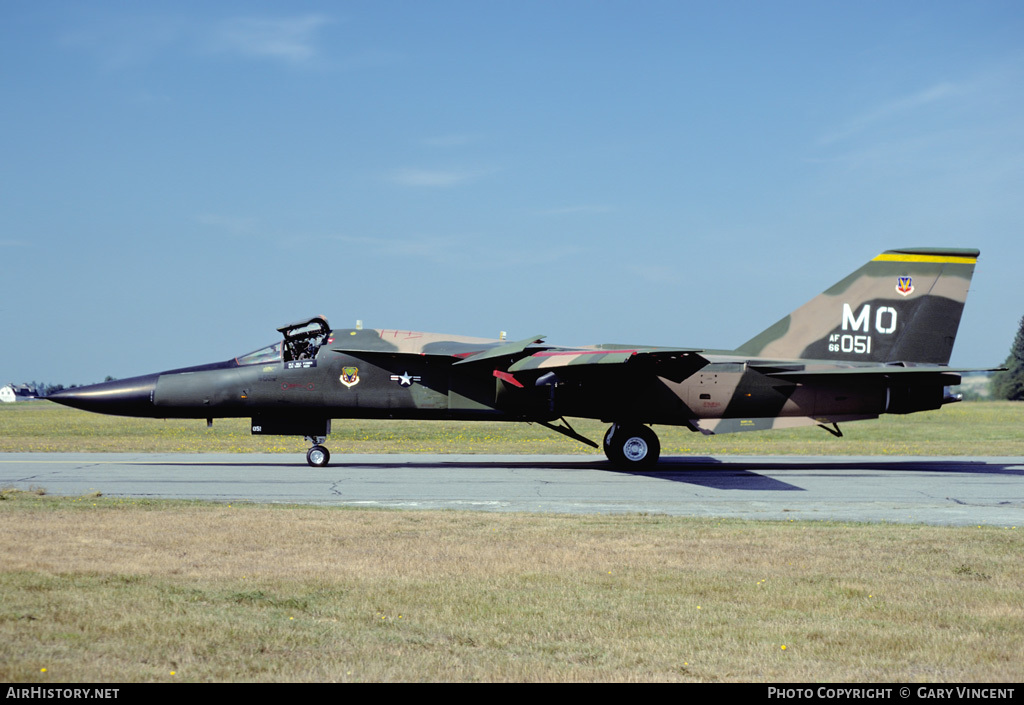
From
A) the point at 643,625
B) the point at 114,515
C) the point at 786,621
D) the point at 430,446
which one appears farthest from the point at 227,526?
the point at 430,446

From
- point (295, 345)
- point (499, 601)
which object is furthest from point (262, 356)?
point (499, 601)

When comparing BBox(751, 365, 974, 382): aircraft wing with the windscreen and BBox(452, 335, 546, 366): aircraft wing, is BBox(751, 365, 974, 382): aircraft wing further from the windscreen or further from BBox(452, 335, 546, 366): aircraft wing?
the windscreen

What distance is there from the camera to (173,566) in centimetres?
829

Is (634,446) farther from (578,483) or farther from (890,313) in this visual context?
(890,313)

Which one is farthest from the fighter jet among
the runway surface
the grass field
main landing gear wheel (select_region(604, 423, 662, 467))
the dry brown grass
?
the dry brown grass

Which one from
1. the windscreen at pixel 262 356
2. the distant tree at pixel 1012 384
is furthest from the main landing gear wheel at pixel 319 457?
the distant tree at pixel 1012 384

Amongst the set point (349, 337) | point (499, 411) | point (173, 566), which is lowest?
point (173, 566)

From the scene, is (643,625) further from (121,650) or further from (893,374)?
(893,374)

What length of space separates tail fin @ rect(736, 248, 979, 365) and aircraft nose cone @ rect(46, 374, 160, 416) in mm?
13662

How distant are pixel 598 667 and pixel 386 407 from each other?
14645mm

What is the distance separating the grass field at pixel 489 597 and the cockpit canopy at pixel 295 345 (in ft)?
23.9

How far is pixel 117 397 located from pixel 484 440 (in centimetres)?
1465

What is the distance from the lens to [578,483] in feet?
56.1

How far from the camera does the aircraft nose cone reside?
19.4 m
